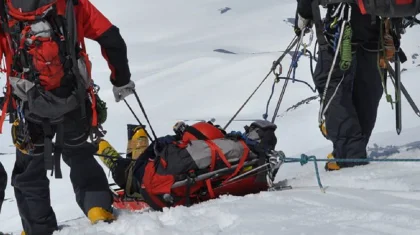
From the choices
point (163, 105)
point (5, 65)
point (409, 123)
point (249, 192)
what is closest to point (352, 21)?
point (249, 192)

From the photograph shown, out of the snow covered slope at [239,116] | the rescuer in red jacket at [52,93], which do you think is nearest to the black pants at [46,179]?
the rescuer in red jacket at [52,93]

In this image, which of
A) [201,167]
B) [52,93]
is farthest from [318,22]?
[52,93]

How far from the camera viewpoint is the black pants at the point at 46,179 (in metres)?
3.60

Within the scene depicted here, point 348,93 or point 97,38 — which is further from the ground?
point 97,38

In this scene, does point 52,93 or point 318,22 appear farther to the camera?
point 318,22

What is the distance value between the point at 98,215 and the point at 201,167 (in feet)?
2.05

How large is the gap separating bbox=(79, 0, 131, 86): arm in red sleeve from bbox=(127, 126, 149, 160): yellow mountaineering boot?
1043mm

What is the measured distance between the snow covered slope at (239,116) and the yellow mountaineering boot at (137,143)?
605mm

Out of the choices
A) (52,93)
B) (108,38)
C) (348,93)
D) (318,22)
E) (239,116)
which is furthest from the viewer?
(239,116)

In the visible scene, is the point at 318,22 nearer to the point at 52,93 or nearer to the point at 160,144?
the point at 160,144

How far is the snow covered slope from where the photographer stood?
3064mm

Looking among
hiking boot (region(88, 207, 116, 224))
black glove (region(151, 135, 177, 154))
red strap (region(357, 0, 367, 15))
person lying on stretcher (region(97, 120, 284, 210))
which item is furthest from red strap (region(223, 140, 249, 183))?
red strap (region(357, 0, 367, 15))

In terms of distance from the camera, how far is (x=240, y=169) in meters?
3.84

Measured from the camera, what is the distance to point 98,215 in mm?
3703
